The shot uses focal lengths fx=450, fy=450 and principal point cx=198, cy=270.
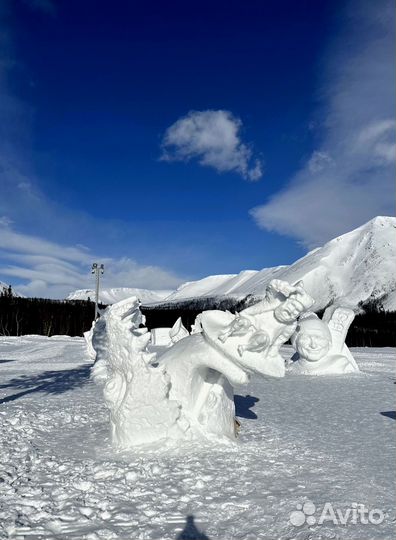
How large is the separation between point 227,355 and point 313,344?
36.3 feet

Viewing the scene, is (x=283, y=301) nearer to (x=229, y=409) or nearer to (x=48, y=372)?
(x=229, y=409)

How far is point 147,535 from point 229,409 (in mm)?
3425

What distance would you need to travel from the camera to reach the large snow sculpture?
6.86 m

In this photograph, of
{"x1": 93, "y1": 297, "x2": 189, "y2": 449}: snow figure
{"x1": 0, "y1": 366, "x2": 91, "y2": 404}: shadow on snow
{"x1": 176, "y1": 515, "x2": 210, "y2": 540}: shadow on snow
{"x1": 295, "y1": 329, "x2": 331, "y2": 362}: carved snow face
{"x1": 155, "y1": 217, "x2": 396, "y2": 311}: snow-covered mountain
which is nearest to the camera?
{"x1": 176, "y1": 515, "x2": 210, "y2": 540}: shadow on snow

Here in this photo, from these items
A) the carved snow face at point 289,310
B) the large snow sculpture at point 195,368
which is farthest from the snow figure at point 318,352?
the carved snow face at point 289,310

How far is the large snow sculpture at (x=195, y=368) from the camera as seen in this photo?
686cm

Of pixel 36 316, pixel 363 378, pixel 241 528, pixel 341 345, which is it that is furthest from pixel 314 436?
pixel 36 316

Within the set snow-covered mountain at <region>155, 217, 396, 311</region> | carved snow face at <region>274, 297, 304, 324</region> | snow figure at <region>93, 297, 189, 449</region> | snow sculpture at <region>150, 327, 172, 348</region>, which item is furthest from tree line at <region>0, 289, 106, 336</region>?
snow-covered mountain at <region>155, 217, 396, 311</region>

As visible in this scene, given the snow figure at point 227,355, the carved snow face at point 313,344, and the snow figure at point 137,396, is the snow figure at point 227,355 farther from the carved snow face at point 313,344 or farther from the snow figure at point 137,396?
the carved snow face at point 313,344

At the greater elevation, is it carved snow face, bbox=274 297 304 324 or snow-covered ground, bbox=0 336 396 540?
carved snow face, bbox=274 297 304 324

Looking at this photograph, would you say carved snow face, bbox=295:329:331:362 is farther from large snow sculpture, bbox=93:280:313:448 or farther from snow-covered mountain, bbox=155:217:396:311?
snow-covered mountain, bbox=155:217:396:311

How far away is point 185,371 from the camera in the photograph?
7.36 metres

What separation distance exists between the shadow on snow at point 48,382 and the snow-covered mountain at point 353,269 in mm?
121095

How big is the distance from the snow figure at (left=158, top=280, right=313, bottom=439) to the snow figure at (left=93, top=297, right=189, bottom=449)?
332 mm
